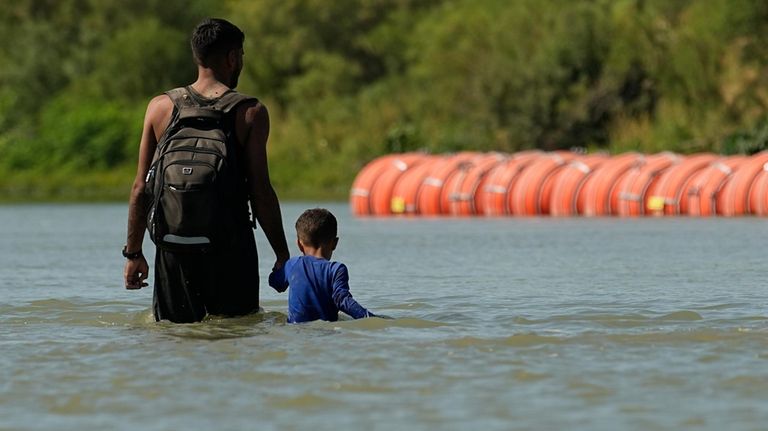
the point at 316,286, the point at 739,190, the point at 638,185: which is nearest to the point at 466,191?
the point at 638,185

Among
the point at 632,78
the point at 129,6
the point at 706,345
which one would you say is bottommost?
the point at 706,345

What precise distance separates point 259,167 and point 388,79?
48.9m

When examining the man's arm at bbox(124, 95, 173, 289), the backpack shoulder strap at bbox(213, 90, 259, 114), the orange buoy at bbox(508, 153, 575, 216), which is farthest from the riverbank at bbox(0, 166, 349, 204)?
the backpack shoulder strap at bbox(213, 90, 259, 114)

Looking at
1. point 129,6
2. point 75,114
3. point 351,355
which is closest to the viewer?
point 351,355

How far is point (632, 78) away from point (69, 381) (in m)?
37.2

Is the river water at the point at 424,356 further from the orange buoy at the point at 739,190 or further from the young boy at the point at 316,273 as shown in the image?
the orange buoy at the point at 739,190

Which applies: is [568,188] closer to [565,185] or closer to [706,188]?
[565,185]

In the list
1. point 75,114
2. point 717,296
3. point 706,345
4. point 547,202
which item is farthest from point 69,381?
point 75,114

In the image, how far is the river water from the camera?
20.8ft

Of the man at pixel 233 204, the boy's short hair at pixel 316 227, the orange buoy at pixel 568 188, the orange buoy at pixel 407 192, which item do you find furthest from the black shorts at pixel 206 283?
the orange buoy at pixel 407 192

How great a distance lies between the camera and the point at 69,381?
24.0 feet

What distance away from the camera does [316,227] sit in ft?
28.9

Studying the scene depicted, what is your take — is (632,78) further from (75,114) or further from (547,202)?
(75,114)

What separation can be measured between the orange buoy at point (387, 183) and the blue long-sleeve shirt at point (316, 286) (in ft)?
70.9
